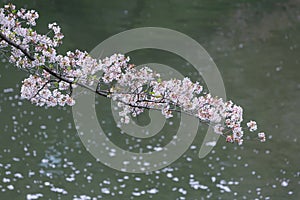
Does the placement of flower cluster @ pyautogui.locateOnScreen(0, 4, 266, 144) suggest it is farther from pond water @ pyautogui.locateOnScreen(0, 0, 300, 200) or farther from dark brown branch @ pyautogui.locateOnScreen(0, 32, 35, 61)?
pond water @ pyautogui.locateOnScreen(0, 0, 300, 200)

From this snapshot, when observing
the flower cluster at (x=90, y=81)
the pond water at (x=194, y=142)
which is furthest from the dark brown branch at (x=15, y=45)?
the pond water at (x=194, y=142)

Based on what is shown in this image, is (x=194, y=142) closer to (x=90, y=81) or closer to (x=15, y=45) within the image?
(x=90, y=81)

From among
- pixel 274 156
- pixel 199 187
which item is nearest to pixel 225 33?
pixel 274 156

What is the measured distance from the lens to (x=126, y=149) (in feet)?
25.6

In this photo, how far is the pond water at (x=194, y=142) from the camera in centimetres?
688

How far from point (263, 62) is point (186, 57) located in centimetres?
178

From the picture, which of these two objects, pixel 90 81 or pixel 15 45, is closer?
pixel 15 45

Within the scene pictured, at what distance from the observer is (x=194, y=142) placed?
26.9ft

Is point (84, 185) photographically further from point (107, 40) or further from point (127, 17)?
point (127, 17)

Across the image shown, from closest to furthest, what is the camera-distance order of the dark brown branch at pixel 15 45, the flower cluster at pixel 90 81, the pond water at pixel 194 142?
the dark brown branch at pixel 15 45 < the flower cluster at pixel 90 81 < the pond water at pixel 194 142

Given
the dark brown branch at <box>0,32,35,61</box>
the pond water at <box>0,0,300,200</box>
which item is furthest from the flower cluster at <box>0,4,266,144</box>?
the pond water at <box>0,0,300,200</box>

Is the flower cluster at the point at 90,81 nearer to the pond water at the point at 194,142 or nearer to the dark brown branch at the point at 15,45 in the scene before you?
the dark brown branch at the point at 15,45

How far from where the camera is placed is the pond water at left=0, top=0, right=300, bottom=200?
6.88 metres

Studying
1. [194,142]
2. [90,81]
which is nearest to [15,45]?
[90,81]
